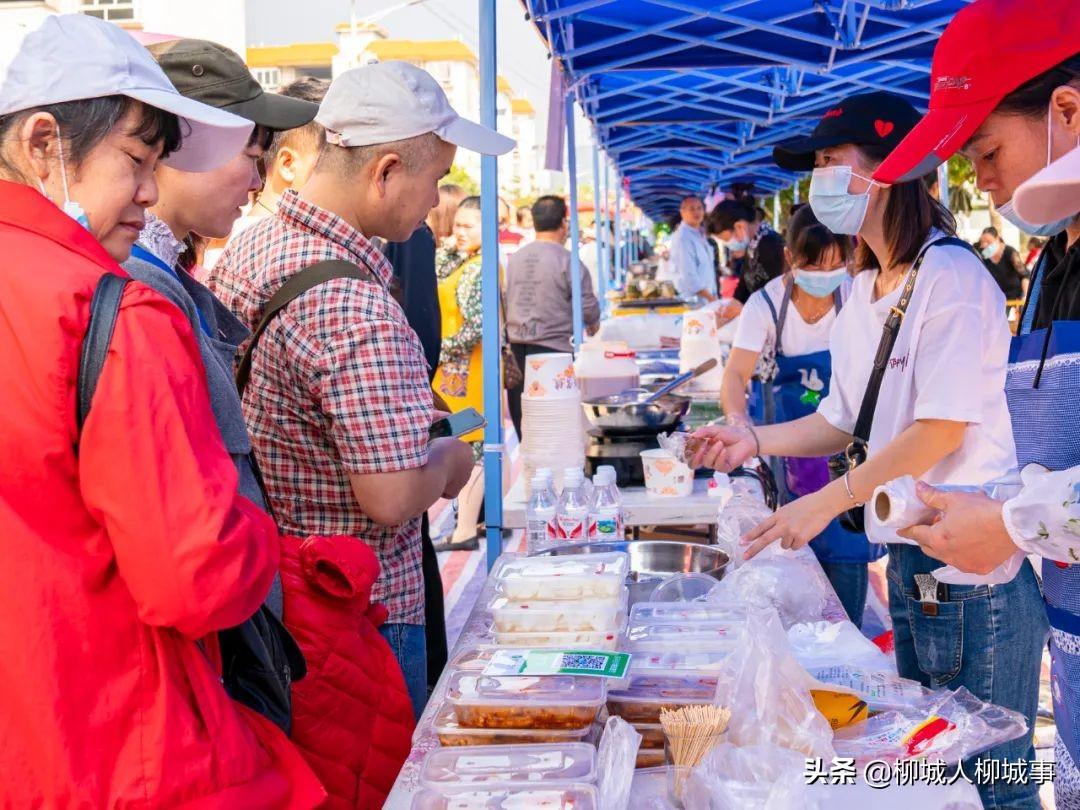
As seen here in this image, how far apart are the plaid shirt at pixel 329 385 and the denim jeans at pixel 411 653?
0.02 m

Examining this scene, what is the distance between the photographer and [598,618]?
6.61ft

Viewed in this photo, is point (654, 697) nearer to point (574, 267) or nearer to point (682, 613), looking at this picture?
point (682, 613)

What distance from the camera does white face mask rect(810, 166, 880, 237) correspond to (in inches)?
105

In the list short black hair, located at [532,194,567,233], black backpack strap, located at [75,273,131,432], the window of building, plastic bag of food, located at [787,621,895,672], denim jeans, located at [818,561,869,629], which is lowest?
denim jeans, located at [818,561,869,629]

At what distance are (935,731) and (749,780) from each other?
37 centimetres

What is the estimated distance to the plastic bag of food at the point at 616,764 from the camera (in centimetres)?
150

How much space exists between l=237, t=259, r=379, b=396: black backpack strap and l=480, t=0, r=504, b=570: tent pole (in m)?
1.46

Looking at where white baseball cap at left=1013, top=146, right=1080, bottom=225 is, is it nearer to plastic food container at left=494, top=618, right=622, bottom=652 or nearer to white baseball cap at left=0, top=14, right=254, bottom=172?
plastic food container at left=494, top=618, right=622, bottom=652

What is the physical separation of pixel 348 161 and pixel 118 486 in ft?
4.05

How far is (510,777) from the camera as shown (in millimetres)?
1561

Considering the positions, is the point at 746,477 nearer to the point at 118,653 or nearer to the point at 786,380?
the point at 786,380

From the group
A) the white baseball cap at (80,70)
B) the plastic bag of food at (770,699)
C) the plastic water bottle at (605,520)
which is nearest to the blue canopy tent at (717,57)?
the plastic water bottle at (605,520)

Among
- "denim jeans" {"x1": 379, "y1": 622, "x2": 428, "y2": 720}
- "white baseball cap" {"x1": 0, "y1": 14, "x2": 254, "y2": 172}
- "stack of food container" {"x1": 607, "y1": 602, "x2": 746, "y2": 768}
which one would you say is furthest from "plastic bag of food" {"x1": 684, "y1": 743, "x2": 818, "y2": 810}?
"white baseball cap" {"x1": 0, "y1": 14, "x2": 254, "y2": 172}

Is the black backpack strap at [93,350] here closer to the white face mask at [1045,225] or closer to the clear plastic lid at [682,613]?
the clear plastic lid at [682,613]
